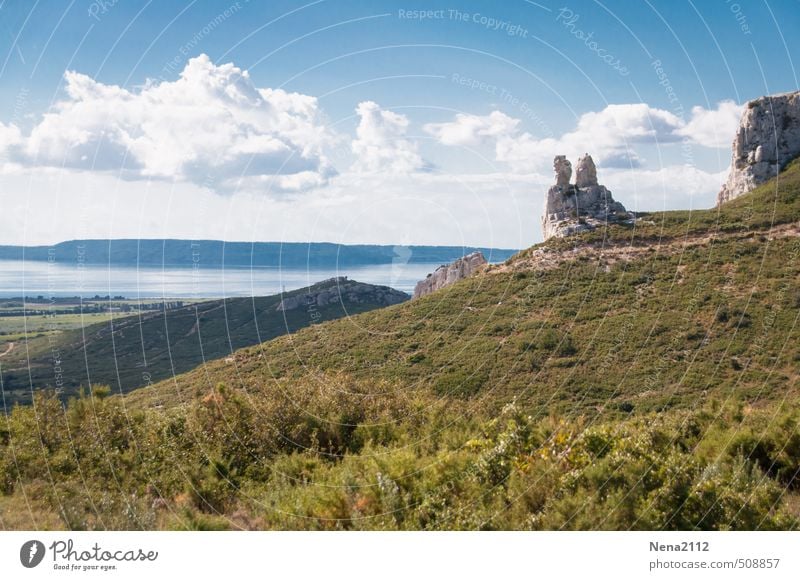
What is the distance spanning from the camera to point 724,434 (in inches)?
465

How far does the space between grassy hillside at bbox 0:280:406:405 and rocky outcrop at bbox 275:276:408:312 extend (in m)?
0.23

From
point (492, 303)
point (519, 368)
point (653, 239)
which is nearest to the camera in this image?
point (519, 368)

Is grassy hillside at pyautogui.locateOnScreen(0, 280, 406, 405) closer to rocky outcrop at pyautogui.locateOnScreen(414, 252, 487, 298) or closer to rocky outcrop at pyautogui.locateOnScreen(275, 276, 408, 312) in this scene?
rocky outcrop at pyautogui.locateOnScreen(275, 276, 408, 312)

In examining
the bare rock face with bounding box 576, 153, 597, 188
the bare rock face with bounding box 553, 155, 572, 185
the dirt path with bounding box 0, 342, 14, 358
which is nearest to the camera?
the dirt path with bounding box 0, 342, 14, 358

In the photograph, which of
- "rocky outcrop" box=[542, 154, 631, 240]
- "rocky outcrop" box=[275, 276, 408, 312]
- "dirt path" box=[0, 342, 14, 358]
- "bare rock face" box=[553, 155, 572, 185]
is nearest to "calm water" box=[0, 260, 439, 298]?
"dirt path" box=[0, 342, 14, 358]

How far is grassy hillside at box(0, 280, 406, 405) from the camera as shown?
56.8 metres

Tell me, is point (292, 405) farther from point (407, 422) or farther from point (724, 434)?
point (724, 434)

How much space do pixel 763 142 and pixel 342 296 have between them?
57.4 meters

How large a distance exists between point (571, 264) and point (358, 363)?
2575 centimetres

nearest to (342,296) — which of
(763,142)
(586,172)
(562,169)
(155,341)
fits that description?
(155,341)

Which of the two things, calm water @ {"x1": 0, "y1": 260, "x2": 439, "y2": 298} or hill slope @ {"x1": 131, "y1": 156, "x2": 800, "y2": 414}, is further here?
hill slope @ {"x1": 131, "y1": 156, "x2": 800, "y2": 414}

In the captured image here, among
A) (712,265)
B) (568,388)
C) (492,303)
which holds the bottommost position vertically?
(568,388)
